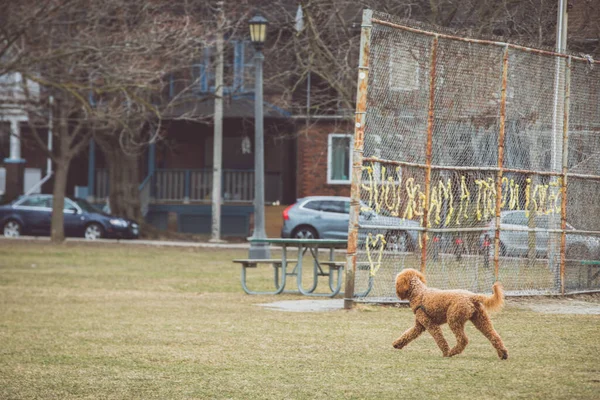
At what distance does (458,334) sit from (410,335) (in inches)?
19.6

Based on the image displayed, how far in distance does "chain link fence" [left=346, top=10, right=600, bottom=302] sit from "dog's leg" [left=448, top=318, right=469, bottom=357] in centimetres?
437

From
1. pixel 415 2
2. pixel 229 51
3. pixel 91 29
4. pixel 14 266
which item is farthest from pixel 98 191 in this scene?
pixel 415 2

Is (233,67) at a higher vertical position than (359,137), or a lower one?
higher

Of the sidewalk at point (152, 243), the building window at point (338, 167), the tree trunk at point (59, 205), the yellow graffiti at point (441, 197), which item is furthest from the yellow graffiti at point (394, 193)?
the building window at point (338, 167)

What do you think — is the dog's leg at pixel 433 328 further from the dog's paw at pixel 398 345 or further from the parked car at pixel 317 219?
the parked car at pixel 317 219

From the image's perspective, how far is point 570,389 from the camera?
24.0 feet

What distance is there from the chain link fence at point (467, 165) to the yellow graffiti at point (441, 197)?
0.02m

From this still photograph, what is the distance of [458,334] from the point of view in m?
8.75

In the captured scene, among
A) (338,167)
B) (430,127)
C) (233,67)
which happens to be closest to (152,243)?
(233,67)

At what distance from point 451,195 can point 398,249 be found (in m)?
1.07

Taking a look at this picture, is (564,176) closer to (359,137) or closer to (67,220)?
(359,137)

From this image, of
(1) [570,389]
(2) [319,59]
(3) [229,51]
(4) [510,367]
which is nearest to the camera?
(1) [570,389]

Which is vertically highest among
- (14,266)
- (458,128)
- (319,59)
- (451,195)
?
(319,59)

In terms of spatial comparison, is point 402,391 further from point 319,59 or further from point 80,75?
point 80,75
